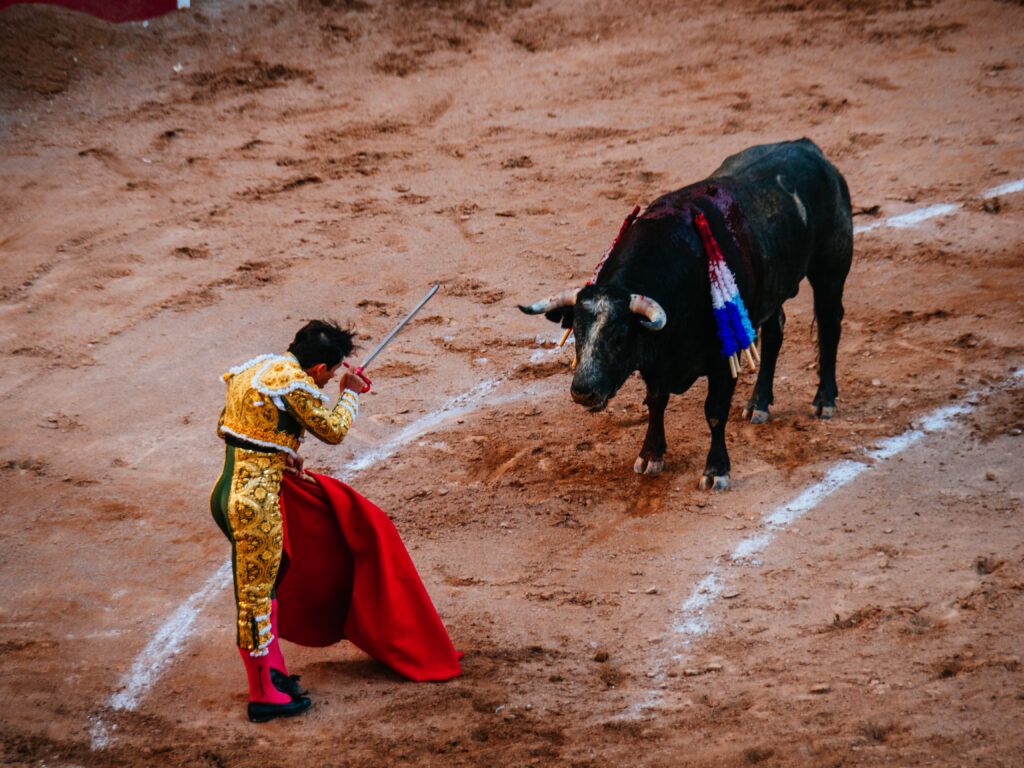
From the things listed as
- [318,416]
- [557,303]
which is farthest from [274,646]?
[557,303]

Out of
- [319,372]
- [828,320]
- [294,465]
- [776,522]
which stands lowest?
[776,522]

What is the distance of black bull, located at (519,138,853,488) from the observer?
559 centimetres

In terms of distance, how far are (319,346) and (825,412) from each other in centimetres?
385

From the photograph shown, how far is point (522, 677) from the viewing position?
185 inches

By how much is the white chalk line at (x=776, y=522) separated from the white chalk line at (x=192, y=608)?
88.8 inches

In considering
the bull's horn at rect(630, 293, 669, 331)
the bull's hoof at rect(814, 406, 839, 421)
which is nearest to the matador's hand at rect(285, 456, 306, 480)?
the bull's horn at rect(630, 293, 669, 331)

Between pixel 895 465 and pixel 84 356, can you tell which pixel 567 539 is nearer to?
pixel 895 465

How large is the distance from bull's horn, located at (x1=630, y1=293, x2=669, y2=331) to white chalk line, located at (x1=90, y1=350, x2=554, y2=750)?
2.11m

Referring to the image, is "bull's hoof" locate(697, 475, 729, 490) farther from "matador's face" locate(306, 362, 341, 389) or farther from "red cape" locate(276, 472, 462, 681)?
"matador's face" locate(306, 362, 341, 389)

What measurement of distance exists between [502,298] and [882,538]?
4.10m

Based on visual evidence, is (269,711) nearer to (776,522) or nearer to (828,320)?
(776,522)

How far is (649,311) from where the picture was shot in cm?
542

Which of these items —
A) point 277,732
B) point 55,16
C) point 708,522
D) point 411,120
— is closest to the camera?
point 277,732

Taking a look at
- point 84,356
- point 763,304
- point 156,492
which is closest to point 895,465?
point 763,304
